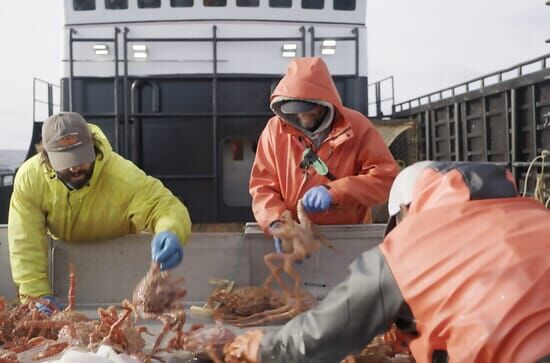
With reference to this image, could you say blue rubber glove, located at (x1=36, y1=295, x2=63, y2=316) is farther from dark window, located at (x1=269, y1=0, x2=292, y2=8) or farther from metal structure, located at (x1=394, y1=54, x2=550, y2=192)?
dark window, located at (x1=269, y1=0, x2=292, y2=8)

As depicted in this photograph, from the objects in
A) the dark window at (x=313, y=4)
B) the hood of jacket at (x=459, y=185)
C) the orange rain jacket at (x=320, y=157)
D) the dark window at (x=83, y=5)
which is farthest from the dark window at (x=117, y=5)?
the hood of jacket at (x=459, y=185)

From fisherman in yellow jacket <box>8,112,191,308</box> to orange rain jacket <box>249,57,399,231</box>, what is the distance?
0.62 meters

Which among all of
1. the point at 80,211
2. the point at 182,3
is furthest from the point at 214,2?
the point at 80,211

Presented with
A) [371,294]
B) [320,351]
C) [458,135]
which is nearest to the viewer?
[371,294]

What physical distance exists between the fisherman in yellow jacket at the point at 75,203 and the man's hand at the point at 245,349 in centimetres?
101

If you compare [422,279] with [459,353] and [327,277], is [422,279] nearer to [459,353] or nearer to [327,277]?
[459,353]

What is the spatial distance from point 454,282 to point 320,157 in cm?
234

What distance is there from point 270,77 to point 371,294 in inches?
300

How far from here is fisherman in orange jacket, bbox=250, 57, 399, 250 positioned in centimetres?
369

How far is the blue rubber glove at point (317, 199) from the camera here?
3.44 metres

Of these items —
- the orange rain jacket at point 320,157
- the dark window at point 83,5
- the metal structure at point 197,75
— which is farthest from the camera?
the dark window at point 83,5

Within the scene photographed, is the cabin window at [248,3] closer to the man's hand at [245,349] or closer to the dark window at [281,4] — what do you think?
the dark window at [281,4]

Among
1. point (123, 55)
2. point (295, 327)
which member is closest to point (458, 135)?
point (123, 55)

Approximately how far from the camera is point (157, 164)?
29.0 ft
